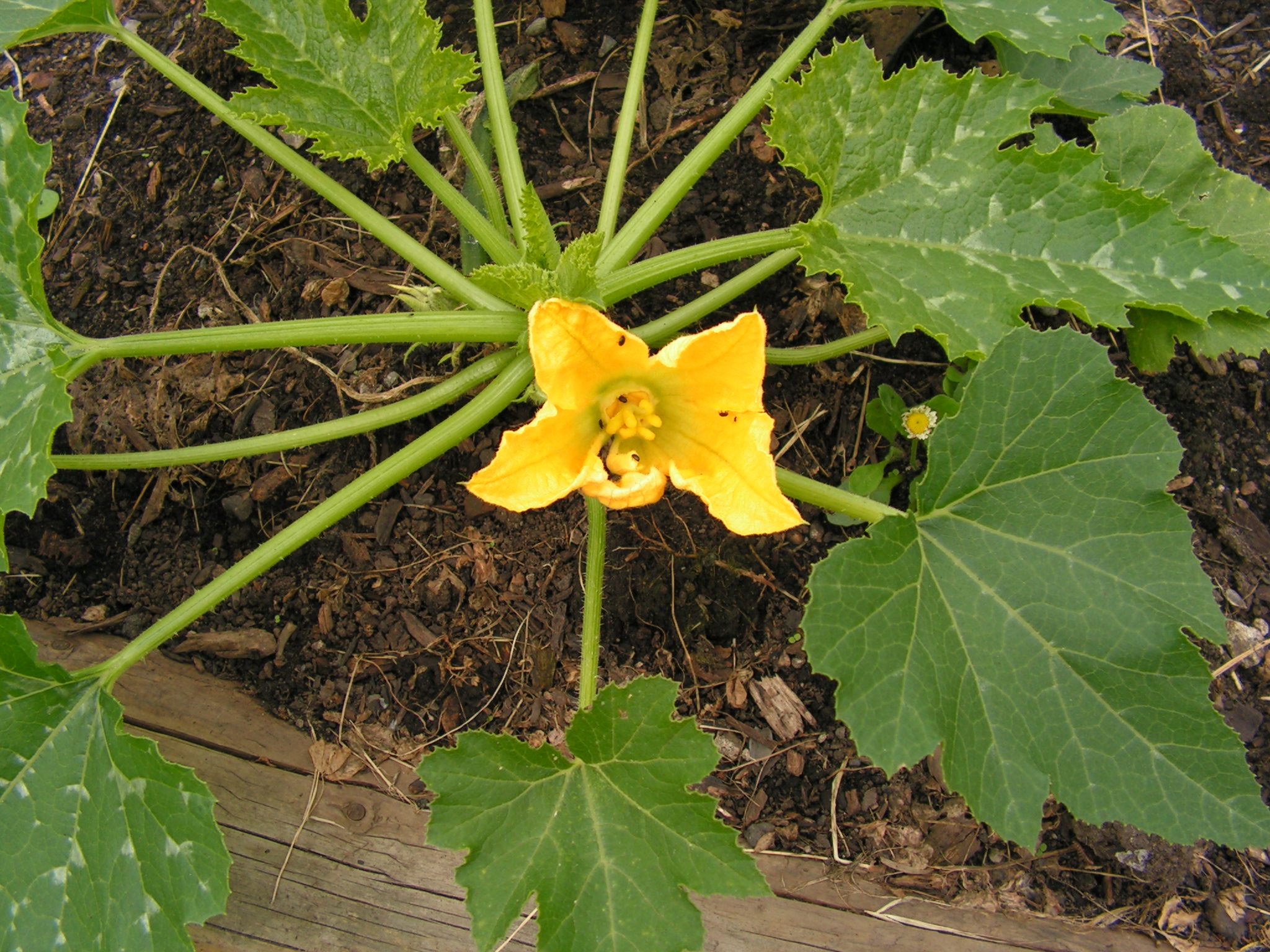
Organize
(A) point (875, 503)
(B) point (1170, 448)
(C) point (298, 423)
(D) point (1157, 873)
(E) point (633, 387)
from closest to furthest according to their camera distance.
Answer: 1. (E) point (633, 387)
2. (B) point (1170, 448)
3. (A) point (875, 503)
4. (D) point (1157, 873)
5. (C) point (298, 423)

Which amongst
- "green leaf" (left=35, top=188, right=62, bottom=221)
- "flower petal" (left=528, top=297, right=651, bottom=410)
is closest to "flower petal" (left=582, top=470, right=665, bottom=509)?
"flower petal" (left=528, top=297, right=651, bottom=410)

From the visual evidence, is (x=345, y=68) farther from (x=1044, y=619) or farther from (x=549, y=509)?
(x=1044, y=619)

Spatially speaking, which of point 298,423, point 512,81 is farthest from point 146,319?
point 512,81

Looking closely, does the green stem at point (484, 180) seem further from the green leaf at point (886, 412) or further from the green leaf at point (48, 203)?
the green leaf at point (886, 412)

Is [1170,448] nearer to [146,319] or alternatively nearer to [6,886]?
[6,886]

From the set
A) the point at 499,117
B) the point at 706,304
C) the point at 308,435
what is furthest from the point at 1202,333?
the point at 308,435

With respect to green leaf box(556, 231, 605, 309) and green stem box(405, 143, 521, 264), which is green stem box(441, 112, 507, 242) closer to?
green stem box(405, 143, 521, 264)

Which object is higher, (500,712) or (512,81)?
(512,81)
